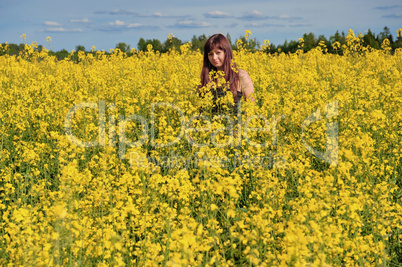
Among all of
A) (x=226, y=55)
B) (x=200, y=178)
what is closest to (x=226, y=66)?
(x=226, y=55)

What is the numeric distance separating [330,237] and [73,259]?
1770mm

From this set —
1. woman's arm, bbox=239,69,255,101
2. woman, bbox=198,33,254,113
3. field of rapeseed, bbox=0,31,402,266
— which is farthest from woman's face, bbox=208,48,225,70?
field of rapeseed, bbox=0,31,402,266

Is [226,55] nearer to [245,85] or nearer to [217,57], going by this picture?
[217,57]

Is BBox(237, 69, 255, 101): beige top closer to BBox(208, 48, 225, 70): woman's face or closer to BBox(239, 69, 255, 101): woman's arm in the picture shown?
BBox(239, 69, 255, 101): woman's arm

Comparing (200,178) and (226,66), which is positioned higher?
(226,66)

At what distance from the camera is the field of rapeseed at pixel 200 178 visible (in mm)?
2541

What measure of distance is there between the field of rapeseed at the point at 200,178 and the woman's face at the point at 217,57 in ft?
1.96

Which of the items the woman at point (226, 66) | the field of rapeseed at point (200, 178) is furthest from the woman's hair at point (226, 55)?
the field of rapeseed at point (200, 178)

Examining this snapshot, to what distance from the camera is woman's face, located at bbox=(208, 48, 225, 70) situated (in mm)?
5434

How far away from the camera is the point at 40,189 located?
3.35m

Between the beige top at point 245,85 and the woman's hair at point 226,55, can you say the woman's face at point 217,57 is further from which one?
the beige top at point 245,85

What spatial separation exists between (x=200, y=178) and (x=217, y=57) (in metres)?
2.13

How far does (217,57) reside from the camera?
545cm

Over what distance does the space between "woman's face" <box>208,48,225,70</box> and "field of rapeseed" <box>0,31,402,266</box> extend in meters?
0.60
